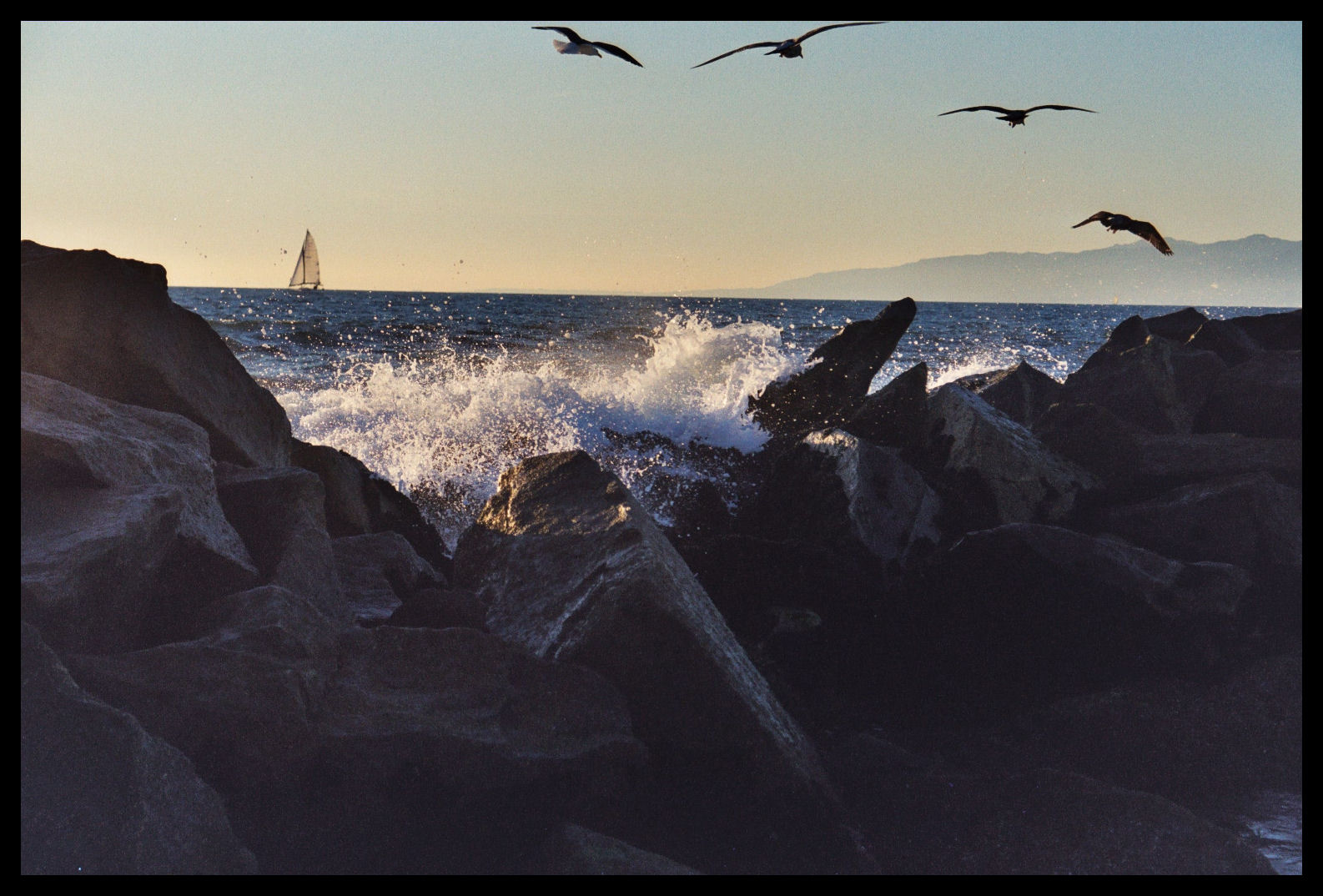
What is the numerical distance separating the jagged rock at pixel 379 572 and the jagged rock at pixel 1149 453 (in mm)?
4504

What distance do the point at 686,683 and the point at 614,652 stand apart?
32cm

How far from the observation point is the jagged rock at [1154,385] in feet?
25.6

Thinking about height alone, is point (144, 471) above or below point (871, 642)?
above

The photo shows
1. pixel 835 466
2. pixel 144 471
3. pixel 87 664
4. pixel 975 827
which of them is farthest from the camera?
pixel 835 466

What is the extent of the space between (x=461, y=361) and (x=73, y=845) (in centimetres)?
2145

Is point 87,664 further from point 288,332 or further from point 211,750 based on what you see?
point 288,332

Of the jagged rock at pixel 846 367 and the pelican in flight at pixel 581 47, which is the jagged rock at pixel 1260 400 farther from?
the pelican in flight at pixel 581 47

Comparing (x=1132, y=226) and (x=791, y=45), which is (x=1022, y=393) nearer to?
(x=1132, y=226)

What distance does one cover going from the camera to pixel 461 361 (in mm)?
23484

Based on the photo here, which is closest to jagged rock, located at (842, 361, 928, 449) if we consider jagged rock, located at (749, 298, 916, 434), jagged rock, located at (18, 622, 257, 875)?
jagged rock, located at (749, 298, 916, 434)

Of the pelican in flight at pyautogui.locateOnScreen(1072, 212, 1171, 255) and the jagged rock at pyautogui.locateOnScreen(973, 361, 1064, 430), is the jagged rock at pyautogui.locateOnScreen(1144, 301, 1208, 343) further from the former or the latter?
the pelican in flight at pyautogui.locateOnScreen(1072, 212, 1171, 255)

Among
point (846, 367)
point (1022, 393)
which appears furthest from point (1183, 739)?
point (846, 367)

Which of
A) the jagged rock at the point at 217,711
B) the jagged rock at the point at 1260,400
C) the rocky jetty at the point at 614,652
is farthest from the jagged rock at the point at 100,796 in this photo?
the jagged rock at the point at 1260,400

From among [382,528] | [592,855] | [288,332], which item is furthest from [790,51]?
[288,332]
